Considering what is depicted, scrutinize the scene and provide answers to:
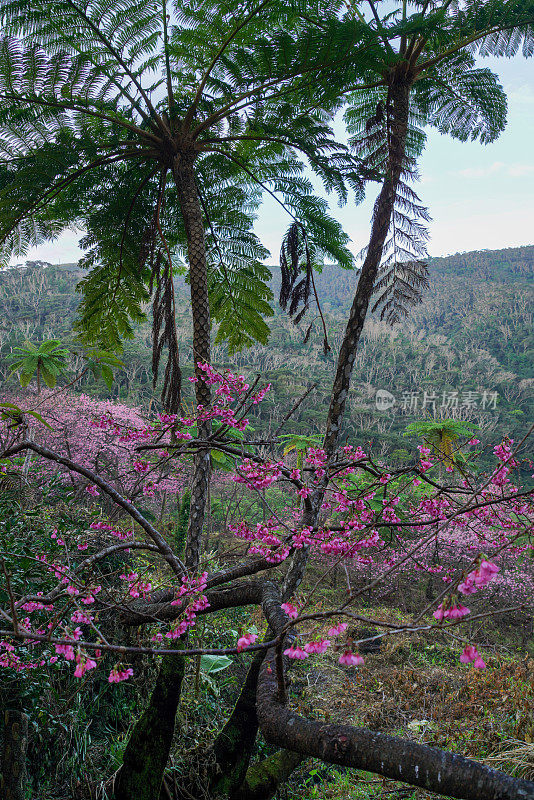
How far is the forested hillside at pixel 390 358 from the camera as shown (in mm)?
27875

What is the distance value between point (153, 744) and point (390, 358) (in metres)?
43.5

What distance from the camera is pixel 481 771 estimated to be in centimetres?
126

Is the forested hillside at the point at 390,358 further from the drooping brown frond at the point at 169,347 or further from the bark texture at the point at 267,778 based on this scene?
the bark texture at the point at 267,778

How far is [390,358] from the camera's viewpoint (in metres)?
43.5

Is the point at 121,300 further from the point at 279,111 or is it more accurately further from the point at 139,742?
the point at 139,742

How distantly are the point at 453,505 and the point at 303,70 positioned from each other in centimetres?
349

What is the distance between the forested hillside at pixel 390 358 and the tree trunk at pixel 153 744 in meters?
17.6

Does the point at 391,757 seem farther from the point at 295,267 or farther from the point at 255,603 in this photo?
the point at 295,267

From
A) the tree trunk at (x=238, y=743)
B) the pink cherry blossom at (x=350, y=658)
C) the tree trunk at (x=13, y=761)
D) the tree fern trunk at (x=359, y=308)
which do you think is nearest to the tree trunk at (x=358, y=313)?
the tree fern trunk at (x=359, y=308)

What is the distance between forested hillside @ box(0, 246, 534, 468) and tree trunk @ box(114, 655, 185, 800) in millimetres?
17631

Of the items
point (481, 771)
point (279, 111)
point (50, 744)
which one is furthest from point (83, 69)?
point (50, 744)

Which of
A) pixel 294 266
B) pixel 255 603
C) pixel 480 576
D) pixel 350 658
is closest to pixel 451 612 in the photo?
pixel 480 576

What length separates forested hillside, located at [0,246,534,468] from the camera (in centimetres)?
2788

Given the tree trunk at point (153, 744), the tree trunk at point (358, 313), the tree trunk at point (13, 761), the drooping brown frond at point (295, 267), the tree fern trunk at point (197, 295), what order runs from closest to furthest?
1. the tree trunk at point (13, 761)
2. the tree trunk at point (153, 744)
3. the tree fern trunk at point (197, 295)
4. the tree trunk at point (358, 313)
5. the drooping brown frond at point (295, 267)
